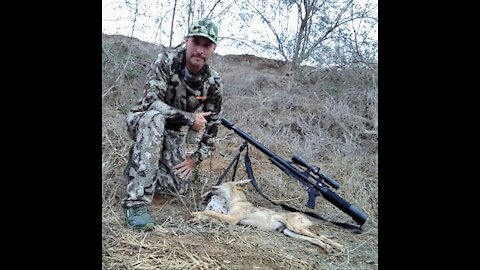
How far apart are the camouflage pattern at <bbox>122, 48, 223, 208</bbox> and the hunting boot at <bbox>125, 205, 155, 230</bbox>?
0.13 ft

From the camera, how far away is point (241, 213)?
3145 millimetres

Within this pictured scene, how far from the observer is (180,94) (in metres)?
3.28

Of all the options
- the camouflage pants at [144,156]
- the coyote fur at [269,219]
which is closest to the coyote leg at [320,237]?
the coyote fur at [269,219]

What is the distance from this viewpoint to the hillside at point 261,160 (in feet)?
7.98

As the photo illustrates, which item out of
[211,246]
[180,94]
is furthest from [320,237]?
[180,94]

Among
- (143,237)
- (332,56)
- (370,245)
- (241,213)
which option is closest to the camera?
(143,237)

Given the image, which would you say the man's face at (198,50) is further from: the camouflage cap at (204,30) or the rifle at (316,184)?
the rifle at (316,184)

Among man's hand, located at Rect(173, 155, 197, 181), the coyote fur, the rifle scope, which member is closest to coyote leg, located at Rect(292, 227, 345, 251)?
the coyote fur

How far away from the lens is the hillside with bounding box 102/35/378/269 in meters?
2.43

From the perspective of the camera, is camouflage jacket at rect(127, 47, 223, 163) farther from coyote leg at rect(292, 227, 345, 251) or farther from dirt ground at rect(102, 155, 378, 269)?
coyote leg at rect(292, 227, 345, 251)

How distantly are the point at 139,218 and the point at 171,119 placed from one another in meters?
0.75
